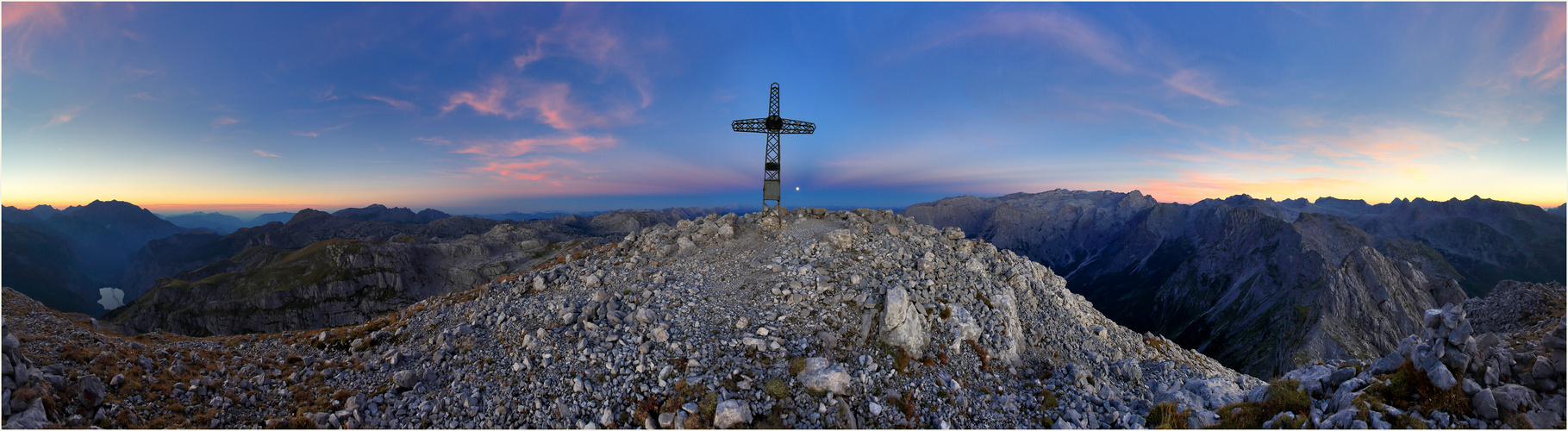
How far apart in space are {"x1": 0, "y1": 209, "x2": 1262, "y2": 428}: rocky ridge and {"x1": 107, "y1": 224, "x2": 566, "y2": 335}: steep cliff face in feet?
339

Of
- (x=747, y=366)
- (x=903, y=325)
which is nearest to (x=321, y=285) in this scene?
(x=747, y=366)

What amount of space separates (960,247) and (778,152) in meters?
11.7

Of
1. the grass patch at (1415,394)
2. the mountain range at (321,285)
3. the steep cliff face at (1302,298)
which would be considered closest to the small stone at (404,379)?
the grass patch at (1415,394)

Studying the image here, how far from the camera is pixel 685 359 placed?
16.0 m

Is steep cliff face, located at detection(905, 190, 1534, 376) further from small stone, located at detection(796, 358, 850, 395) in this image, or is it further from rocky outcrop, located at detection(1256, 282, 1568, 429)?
small stone, located at detection(796, 358, 850, 395)

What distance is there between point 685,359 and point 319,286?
15759cm

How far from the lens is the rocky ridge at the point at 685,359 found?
14547 millimetres

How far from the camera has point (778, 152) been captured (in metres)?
27.6

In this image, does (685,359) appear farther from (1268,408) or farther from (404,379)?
(1268,408)

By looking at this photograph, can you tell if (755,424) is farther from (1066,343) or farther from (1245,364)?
(1245,364)

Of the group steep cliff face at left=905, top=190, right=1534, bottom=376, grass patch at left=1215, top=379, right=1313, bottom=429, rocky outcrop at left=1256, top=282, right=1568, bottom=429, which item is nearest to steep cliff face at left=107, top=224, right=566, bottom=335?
grass patch at left=1215, top=379, right=1313, bottom=429

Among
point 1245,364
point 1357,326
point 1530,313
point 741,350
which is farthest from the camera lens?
point 1245,364

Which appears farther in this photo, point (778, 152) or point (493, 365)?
point (778, 152)

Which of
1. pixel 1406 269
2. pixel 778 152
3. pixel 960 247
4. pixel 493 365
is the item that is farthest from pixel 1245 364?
pixel 493 365
